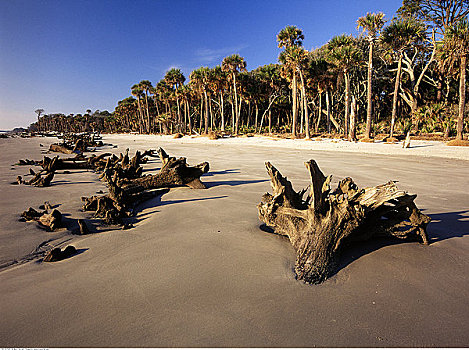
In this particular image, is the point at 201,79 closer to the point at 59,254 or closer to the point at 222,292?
the point at 59,254

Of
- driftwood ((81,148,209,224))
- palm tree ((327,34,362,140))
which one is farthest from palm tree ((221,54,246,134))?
driftwood ((81,148,209,224))

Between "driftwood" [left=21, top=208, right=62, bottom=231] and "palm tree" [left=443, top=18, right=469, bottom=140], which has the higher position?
"palm tree" [left=443, top=18, right=469, bottom=140]

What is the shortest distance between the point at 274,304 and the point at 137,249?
5.89 feet

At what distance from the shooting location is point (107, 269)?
8.17 feet

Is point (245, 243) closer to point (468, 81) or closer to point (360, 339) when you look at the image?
point (360, 339)

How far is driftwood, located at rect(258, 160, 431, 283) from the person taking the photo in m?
2.38

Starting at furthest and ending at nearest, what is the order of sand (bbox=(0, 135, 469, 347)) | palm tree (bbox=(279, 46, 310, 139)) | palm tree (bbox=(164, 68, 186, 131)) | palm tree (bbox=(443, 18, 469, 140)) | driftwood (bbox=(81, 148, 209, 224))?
palm tree (bbox=(164, 68, 186, 131)) → palm tree (bbox=(279, 46, 310, 139)) → palm tree (bbox=(443, 18, 469, 140)) → driftwood (bbox=(81, 148, 209, 224)) → sand (bbox=(0, 135, 469, 347))

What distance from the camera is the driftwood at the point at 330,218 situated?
2378mm

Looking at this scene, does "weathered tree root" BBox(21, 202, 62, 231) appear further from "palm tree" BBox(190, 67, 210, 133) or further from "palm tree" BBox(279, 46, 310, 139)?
"palm tree" BBox(190, 67, 210, 133)

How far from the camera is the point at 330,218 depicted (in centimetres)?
251

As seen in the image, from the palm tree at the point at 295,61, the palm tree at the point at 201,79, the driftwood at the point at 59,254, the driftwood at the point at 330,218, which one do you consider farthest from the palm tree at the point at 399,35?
the driftwood at the point at 59,254

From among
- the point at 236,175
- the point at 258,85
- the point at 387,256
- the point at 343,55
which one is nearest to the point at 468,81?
the point at 343,55

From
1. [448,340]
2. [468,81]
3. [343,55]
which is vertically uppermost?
[343,55]

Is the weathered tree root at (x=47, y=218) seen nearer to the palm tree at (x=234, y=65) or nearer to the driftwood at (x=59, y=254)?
the driftwood at (x=59, y=254)
